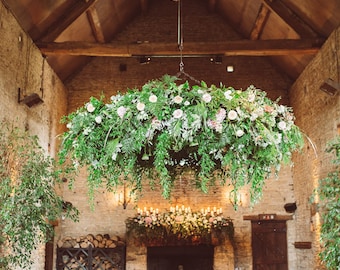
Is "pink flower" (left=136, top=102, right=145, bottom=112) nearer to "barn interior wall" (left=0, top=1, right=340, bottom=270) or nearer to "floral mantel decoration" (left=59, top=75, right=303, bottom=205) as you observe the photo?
"floral mantel decoration" (left=59, top=75, right=303, bottom=205)

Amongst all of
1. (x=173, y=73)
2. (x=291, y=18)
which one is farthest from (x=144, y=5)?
(x=291, y=18)

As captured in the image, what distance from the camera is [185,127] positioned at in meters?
3.60

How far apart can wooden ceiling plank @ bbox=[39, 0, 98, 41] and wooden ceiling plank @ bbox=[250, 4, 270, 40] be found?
10.3 feet

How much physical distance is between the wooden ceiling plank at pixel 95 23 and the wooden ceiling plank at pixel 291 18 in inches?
127

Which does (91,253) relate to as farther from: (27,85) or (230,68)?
(230,68)

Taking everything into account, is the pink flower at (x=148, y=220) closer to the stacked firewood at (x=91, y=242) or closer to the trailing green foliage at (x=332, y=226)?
the stacked firewood at (x=91, y=242)

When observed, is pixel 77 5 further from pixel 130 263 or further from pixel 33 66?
pixel 130 263

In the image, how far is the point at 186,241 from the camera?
10.2 meters

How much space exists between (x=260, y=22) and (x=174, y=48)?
1924 millimetres

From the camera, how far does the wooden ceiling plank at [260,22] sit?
9387 mm

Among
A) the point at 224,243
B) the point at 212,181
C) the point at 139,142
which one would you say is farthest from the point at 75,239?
the point at 139,142

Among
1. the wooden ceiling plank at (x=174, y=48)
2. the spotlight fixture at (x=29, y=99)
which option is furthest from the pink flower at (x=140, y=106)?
the wooden ceiling plank at (x=174, y=48)

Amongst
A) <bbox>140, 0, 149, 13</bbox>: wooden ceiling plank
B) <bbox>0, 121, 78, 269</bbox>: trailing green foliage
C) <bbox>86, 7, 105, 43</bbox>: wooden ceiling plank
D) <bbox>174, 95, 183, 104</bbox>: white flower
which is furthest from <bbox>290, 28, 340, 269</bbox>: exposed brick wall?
<bbox>174, 95, 183, 104</bbox>: white flower

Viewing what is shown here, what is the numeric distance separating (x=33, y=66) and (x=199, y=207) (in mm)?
4537
